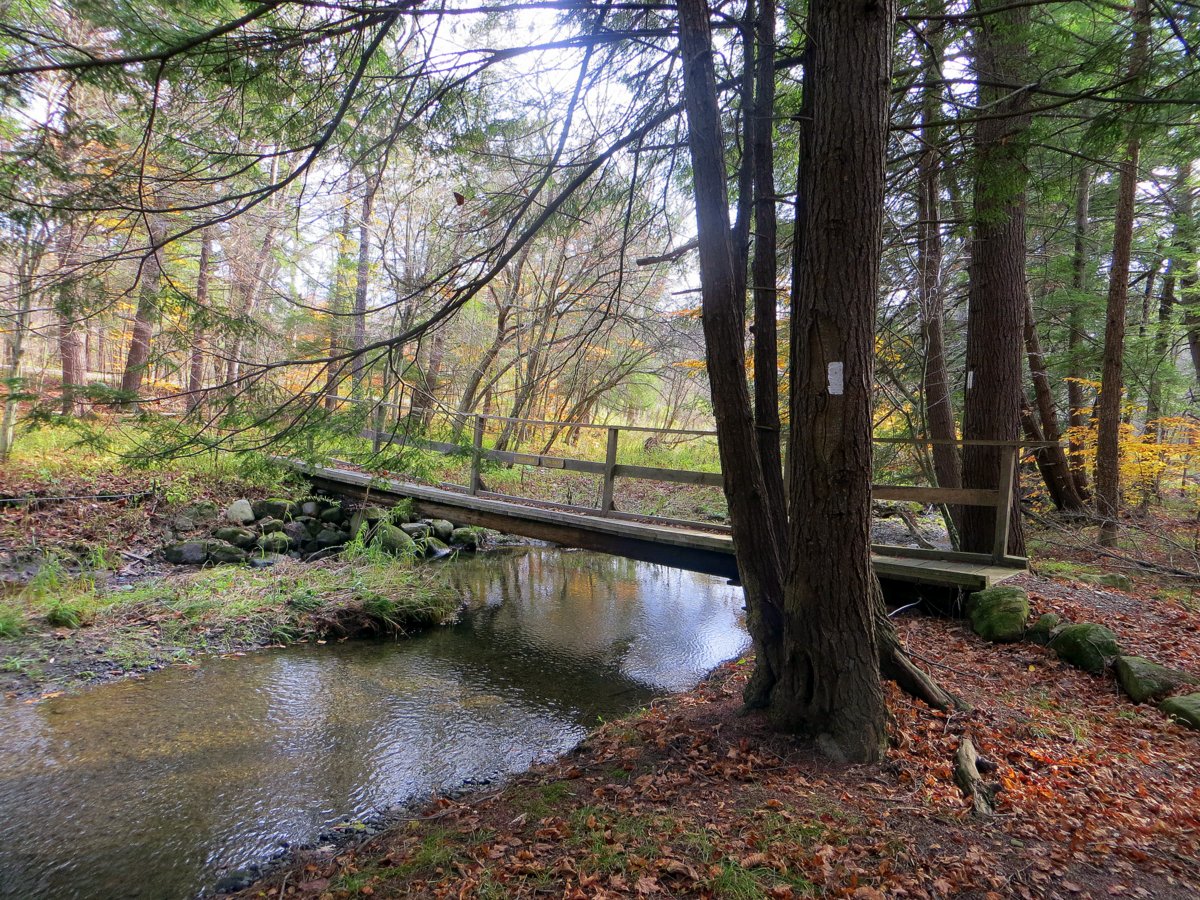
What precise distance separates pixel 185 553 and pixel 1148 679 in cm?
1045

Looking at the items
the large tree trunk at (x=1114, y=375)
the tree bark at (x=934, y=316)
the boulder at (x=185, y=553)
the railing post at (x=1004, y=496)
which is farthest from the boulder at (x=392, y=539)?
the large tree trunk at (x=1114, y=375)

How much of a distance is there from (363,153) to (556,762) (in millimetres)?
4283

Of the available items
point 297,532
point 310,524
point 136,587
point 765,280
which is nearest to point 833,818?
point 765,280

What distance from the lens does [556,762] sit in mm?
4125

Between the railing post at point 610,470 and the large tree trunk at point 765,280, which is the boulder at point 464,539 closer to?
Answer: the railing post at point 610,470

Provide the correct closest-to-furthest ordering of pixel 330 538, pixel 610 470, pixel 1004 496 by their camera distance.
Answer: pixel 1004 496
pixel 610 470
pixel 330 538

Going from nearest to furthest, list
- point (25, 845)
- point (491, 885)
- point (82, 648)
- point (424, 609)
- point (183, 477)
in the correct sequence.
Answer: point (491, 885) < point (25, 845) < point (82, 648) < point (424, 609) < point (183, 477)

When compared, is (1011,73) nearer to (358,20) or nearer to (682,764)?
(358,20)

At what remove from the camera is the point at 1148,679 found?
389cm

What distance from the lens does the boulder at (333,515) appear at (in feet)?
35.7

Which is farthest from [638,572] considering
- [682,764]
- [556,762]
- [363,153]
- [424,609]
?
[363,153]

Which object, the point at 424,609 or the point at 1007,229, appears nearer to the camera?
the point at 1007,229

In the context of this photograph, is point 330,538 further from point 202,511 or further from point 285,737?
point 285,737

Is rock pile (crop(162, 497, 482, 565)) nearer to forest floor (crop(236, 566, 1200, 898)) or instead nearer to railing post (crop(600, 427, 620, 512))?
railing post (crop(600, 427, 620, 512))
